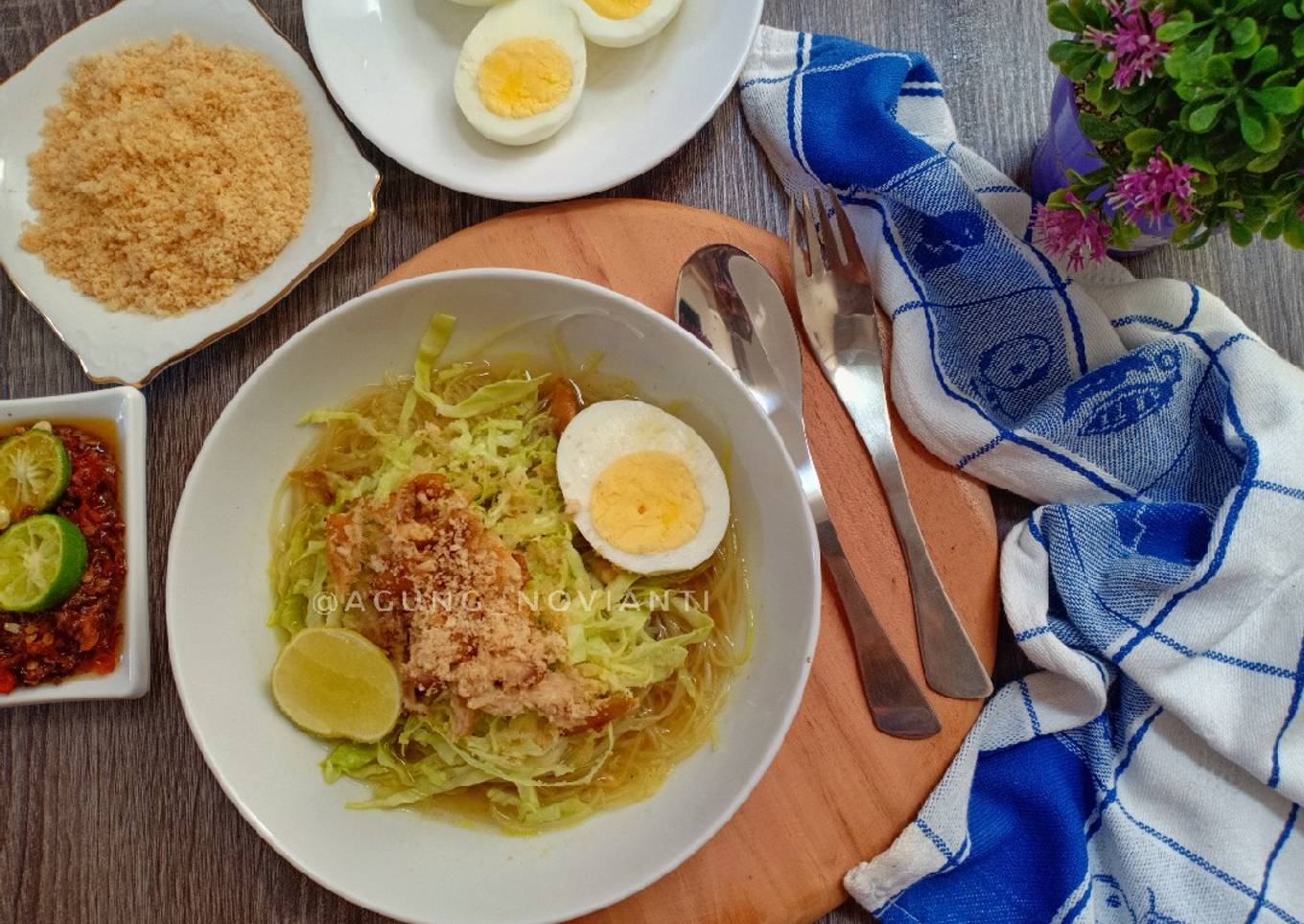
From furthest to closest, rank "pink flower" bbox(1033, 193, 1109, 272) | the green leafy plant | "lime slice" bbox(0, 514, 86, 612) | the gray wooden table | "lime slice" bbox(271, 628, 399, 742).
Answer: the gray wooden table → "lime slice" bbox(0, 514, 86, 612) → "lime slice" bbox(271, 628, 399, 742) → "pink flower" bbox(1033, 193, 1109, 272) → the green leafy plant

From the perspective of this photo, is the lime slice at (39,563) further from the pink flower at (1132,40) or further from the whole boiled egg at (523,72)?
the pink flower at (1132,40)

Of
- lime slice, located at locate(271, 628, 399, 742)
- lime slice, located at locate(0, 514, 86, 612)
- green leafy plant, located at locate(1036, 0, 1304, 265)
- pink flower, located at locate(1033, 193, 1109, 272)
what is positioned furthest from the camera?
lime slice, located at locate(0, 514, 86, 612)

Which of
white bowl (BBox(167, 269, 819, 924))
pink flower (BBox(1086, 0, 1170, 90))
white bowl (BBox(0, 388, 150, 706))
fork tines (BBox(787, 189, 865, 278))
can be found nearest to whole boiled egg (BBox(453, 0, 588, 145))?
white bowl (BBox(167, 269, 819, 924))

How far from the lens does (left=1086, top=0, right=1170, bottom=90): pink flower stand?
4.50 feet

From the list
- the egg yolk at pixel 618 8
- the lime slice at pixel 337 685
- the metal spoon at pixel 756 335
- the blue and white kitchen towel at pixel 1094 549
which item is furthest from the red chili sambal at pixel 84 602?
the blue and white kitchen towel at pixel 1094 549

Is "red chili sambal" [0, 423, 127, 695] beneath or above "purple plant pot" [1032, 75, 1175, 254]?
beneath

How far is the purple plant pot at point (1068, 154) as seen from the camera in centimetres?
173

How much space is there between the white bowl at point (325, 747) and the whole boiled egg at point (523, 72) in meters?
0.48

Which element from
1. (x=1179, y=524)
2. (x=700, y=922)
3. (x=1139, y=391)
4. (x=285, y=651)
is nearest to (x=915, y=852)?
(x=700, y=922)

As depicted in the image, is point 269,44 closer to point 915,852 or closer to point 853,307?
point 853,307

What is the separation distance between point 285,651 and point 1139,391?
5.90ft

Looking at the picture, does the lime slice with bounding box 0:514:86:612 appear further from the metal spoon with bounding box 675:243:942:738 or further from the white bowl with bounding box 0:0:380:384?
the metal spoon with bounding box 675:243:942:738

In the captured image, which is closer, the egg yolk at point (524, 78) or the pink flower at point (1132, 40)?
the pink flower at point (1132, 40)

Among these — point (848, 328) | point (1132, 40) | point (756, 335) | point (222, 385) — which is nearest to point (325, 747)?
point (222, 385)
